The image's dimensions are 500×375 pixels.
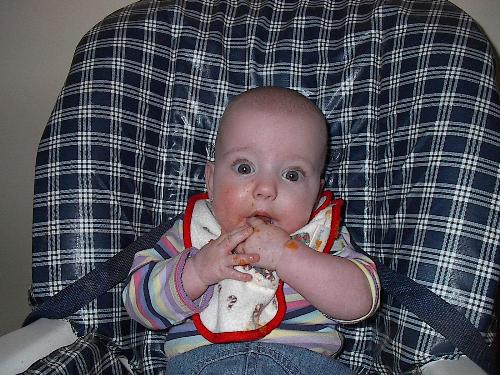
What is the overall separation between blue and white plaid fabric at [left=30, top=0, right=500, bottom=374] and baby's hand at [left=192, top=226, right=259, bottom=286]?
0.25m

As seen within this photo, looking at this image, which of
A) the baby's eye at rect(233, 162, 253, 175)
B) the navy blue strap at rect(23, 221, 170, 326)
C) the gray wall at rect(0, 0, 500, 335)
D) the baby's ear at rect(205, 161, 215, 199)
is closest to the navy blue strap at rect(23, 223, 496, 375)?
the navy blue strap at rect(23, 221, 170, 326)

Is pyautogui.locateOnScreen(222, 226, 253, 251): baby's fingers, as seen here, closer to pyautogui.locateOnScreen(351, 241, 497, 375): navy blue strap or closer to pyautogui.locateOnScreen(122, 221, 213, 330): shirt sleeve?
pyautogui.locateOnScreen(122, 221, 213, 330): shirt sleeve

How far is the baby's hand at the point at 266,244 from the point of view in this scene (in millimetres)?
909

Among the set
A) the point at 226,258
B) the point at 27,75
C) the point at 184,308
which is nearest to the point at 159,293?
the point at 184,308

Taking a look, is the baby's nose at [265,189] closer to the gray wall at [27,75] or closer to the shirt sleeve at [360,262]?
the shirt sleeve at [360,262]

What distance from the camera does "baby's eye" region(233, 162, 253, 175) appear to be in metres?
0.98

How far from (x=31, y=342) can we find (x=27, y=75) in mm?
897

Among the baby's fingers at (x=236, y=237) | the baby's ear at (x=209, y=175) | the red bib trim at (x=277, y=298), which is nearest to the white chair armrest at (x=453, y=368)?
the red bib trim at (x=277, y=298)

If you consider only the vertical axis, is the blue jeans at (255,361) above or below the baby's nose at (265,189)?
below

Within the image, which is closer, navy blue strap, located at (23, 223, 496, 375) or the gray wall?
navy blue strap, located at (23, 223, 496, 375)

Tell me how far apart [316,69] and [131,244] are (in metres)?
0.51

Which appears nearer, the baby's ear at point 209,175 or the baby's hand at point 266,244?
the baby's hand at point 266,244

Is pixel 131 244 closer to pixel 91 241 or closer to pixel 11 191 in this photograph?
pixel 91 241

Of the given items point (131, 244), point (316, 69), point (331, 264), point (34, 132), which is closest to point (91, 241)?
point (131, 244)
